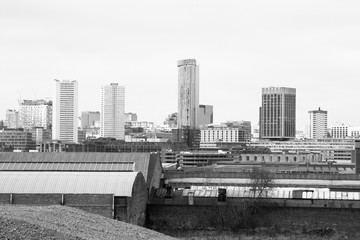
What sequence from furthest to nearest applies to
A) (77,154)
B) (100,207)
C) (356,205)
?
(77,154) → (356,205) → (100,207)

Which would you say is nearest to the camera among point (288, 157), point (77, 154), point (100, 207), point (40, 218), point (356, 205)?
point (40, 218)

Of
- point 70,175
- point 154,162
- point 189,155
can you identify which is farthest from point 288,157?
point 70,175

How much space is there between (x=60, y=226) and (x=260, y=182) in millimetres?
30784

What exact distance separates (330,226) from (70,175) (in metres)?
15.3

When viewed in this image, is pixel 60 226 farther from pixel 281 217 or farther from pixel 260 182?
pixel 260 182

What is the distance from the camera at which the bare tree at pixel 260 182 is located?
54969mm

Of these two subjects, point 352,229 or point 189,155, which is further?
point 189,155

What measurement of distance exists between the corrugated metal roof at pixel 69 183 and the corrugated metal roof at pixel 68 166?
6.86 metres

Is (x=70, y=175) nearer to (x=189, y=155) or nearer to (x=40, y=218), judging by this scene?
(x=40, y=218)

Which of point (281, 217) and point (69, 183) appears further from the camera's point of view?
point (281, 217)

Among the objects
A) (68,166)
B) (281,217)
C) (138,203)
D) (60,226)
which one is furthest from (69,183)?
(60,226)

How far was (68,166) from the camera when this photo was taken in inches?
2263

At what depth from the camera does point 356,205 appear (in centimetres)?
5072

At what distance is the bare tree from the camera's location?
2164 inches
